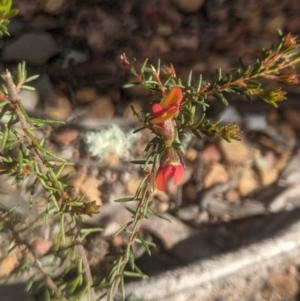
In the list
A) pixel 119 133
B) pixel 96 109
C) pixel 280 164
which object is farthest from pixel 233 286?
pixel 96 109

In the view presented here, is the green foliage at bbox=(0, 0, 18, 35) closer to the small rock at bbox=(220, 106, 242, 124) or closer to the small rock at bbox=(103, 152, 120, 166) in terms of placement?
the small rock at bbox=(103, 152, 120, 166)

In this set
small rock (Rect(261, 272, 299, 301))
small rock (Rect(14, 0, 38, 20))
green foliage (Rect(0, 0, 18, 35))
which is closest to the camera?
green foliage (Rect(0, 0, 18, 35))

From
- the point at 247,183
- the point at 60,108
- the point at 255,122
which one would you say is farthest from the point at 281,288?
the point at 60,108

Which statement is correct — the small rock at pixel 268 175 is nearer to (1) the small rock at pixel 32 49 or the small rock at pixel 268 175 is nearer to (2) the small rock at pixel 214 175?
(2) the small rock at pixel 214 175

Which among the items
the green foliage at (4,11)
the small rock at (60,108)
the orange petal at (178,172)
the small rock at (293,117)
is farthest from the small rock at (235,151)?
the green foliage at (4,11)

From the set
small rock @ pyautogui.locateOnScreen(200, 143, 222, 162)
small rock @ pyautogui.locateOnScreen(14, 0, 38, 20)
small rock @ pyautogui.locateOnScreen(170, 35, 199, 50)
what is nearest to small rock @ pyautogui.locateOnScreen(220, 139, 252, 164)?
small rock @ pyautogui.locateOnScreen(200, 143, 222, 162)

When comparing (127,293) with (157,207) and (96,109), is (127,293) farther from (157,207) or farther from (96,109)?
(96,109)
